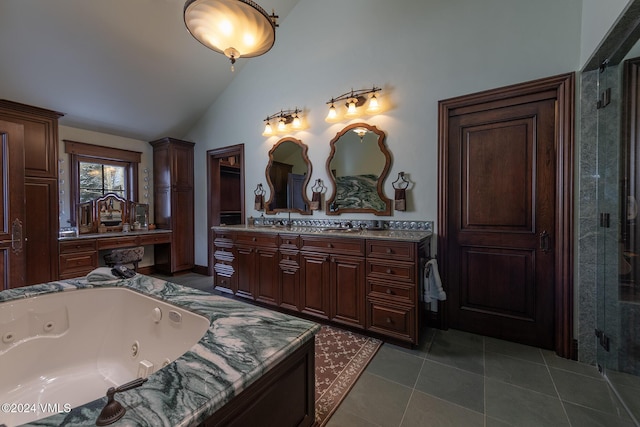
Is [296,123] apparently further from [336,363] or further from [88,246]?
[88,246]

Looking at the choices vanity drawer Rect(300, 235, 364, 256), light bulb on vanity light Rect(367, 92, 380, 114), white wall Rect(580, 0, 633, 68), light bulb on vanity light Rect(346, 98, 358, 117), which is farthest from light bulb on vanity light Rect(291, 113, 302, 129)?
white wall Rect(580, 0, 633, 68)

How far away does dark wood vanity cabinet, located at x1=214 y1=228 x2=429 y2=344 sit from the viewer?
2180 millimetres

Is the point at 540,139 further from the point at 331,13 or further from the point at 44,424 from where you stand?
the point at 44,424

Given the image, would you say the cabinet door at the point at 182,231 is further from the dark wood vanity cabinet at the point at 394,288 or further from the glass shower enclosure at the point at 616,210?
the glass shower enclosure at the point at 616,210

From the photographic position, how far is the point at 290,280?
282 centimetres

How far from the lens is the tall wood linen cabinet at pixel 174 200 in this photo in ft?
14.4

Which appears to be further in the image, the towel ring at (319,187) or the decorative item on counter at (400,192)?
the towel ring at (319,187)

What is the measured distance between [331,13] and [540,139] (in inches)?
102

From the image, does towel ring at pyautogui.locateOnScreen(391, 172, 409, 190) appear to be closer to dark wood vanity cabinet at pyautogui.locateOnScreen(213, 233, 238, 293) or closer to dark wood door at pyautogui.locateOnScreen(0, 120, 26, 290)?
dark wood vanity cabinet at pyautogui.locateOnScreen(213, 233, 238, 293)

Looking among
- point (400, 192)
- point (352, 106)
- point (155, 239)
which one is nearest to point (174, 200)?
point (155, 239)

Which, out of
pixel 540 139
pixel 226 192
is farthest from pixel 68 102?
pixel 540 139

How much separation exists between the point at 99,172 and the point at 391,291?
183 inches

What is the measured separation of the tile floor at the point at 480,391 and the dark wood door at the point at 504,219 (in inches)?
10.4

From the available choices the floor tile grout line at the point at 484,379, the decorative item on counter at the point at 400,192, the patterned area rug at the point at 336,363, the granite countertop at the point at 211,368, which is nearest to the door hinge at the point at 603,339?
the floor tile grout line at the point at 484,379
